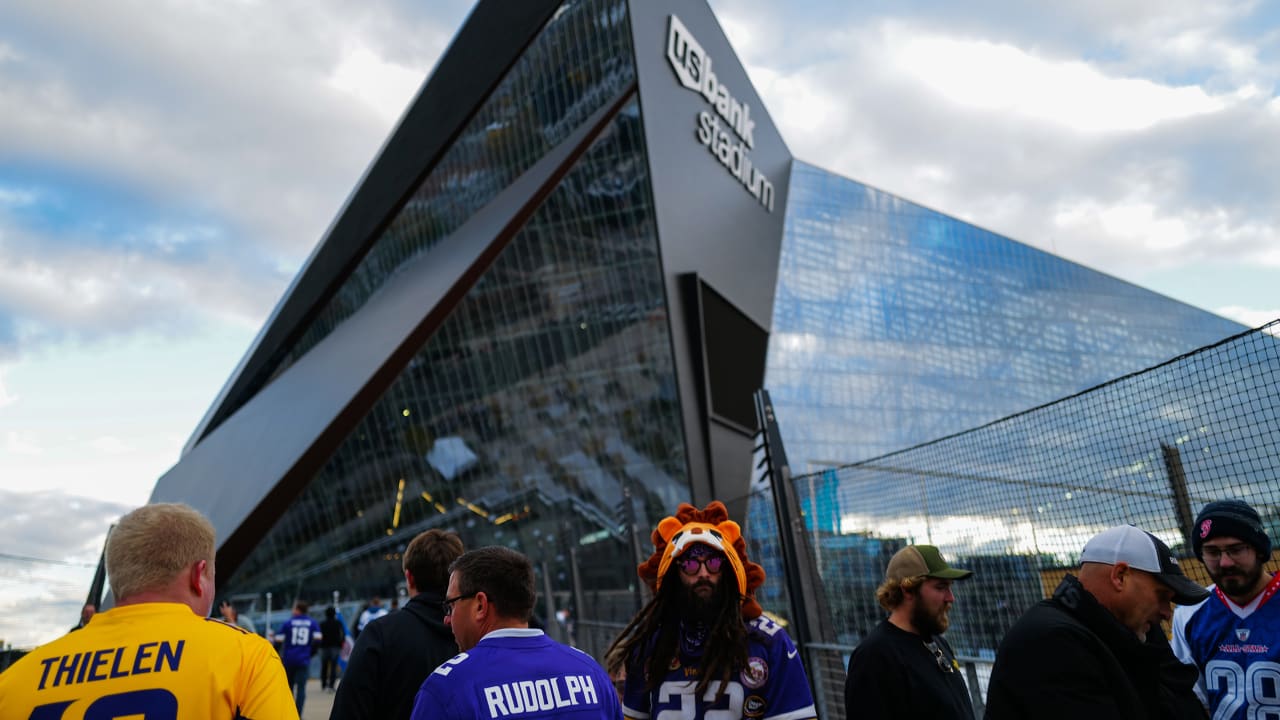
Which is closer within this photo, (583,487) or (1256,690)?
(1256,690)

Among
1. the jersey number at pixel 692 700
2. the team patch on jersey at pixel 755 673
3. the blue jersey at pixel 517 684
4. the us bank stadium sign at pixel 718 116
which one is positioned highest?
the us bank stadium sign at pixel 718 116

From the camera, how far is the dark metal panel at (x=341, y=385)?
2089 cm

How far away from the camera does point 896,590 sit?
3.40 meters

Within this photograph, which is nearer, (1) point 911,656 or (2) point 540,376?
(1) point 911,656

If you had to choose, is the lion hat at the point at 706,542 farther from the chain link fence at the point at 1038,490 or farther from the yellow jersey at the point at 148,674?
the chain link fence at the point at 1038,490

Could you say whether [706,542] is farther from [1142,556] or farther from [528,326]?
[528,326]

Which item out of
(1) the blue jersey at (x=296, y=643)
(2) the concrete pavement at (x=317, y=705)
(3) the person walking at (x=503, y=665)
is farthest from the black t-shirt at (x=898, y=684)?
(1) the blue jersey at (x=296, y=643)

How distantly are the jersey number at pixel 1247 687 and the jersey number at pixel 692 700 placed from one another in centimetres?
202

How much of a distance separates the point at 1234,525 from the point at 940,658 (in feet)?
4.11

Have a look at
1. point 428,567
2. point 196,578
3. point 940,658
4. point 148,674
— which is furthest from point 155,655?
point 940,658

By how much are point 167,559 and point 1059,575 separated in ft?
14.8

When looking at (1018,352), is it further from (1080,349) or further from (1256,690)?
(1256,690)

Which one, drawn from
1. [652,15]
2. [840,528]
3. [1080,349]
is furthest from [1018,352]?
[840,528]

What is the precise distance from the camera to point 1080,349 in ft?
144
